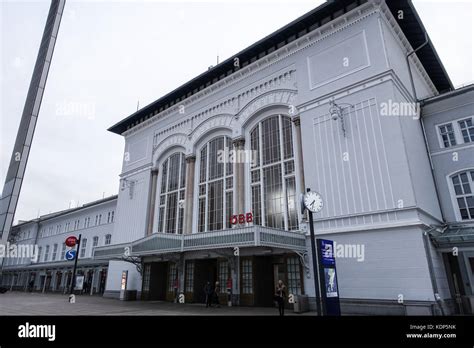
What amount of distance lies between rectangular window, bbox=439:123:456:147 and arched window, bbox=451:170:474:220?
7.14 ft

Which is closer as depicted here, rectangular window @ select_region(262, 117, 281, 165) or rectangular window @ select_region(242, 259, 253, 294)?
rectangular window @ select_region(242, 259, 253, 294)

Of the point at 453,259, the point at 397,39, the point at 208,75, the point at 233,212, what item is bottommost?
the point at 453,259

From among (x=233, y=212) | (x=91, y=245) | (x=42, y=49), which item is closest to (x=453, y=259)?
(x=233, y=212)

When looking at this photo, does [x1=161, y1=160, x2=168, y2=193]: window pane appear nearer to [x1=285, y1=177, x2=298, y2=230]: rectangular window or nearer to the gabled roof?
the gabled roof

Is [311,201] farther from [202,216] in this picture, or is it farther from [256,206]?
[202,216]

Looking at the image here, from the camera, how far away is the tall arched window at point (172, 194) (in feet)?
90.1

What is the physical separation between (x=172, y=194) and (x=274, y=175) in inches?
448

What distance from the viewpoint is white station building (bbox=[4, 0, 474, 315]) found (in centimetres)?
1586

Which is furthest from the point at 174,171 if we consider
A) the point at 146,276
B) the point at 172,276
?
the point at 146,276

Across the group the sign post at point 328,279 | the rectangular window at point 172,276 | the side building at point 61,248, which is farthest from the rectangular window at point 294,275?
the side building at point 61,248

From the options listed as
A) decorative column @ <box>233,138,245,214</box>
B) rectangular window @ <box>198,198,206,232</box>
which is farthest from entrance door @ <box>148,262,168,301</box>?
decorative column @ <box>233,138,245,214</box>
